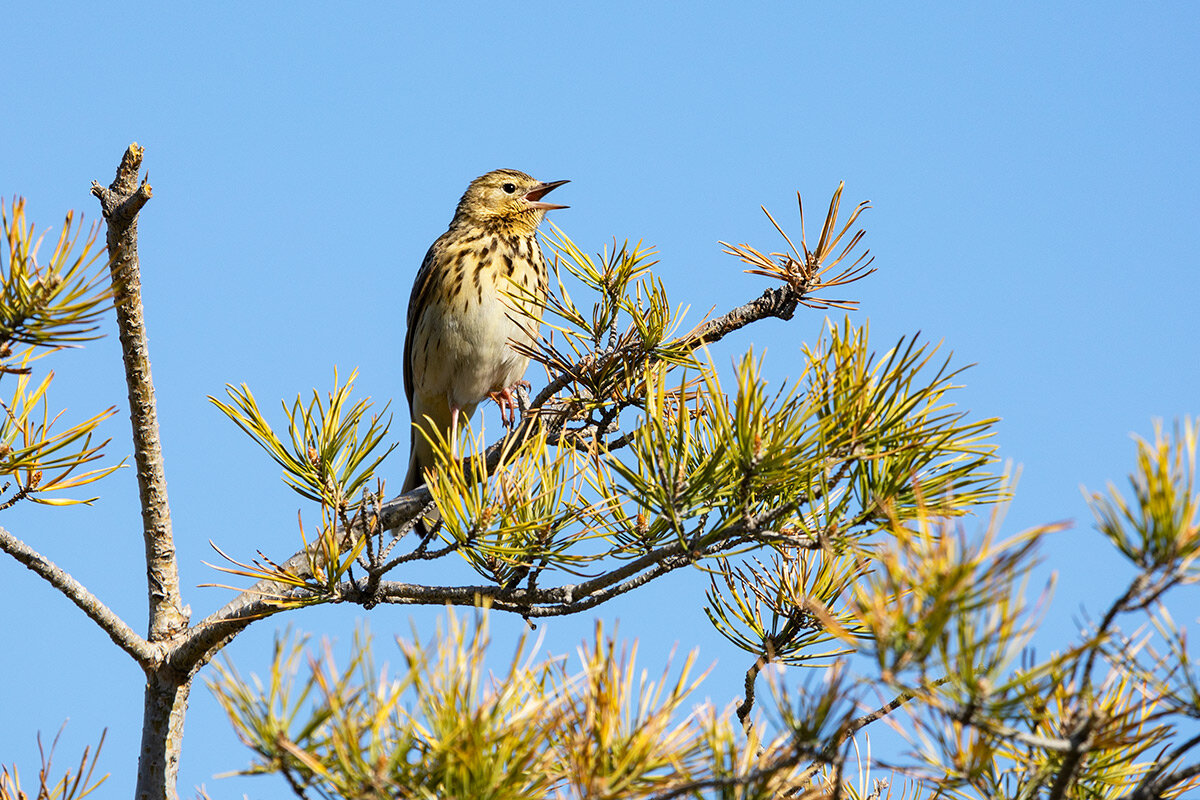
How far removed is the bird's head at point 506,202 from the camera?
5.59 metres

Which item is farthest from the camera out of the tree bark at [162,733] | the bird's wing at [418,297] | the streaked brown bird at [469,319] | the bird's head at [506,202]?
the bird's head at [506,202]

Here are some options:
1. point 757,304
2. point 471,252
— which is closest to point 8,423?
point 757,304

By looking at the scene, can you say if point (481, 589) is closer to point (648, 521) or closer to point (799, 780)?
point (648, 521)

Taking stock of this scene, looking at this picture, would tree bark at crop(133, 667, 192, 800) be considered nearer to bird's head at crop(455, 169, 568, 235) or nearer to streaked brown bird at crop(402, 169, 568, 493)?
streaked brown bird at crop(402, 169, 568, 493)

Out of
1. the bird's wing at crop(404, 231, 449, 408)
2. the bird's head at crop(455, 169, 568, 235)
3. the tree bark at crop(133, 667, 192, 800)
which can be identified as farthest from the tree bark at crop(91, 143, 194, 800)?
the bird's head at crop(455, 169, 568, 235)

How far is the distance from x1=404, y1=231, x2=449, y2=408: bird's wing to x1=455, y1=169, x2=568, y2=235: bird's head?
265 mm

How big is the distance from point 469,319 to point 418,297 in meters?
0.49

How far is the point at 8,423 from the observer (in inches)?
97.7

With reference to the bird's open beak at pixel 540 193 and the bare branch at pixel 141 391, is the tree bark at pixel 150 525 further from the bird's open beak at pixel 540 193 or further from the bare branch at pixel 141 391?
the bird's open beak at pixel 540 193

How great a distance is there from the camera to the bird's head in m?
5.59

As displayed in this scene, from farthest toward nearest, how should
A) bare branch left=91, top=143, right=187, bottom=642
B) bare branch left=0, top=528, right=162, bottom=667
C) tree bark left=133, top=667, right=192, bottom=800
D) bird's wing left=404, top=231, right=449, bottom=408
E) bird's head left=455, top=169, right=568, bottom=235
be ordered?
1. bird's head left=455, top=169, right=568, bottom=235
2. bird's wing left=404, top=231, right=449, bottom=408
3. tree bark left=133, top=667, right=192, bottom=800
4. bare branch left=0, top=528, right=162, bottom=667
5. bare branch left=91, top=143, right=187, bottom=642

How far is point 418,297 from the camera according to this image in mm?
5516

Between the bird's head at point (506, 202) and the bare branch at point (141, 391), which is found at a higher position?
the bird's head at point (506, 202)

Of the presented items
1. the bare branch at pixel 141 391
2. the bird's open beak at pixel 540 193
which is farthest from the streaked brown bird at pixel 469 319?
the bare branch at pixel 141 391
